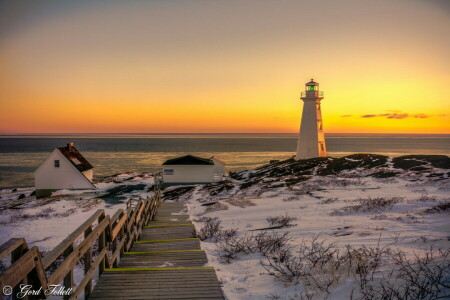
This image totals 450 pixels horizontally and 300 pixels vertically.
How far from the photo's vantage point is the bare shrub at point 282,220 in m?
9.94

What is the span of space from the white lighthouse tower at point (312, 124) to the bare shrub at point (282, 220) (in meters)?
33.3

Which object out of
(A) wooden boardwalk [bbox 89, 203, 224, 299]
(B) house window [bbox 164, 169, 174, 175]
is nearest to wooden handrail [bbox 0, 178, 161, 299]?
(A) wooden boardwalk [bbox 89, 203, 224, 299]

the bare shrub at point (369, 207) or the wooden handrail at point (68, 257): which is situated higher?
the wooden handrail at point (68, 257)

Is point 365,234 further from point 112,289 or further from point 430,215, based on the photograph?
point 112,289

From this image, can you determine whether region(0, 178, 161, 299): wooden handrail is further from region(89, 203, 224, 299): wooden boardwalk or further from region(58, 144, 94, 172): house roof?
region(58, 144, 94, 172): house roof

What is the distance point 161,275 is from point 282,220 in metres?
6.13

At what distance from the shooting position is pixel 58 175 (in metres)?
34.7

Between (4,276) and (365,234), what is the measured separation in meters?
7.69

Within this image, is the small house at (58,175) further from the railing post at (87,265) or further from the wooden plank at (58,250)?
the wooden plank at (58,250)

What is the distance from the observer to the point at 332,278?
15.8 feet

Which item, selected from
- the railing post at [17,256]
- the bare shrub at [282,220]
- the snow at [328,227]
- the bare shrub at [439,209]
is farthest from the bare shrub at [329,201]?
the railing post at [17,256]

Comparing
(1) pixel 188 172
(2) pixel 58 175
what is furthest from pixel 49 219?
(1) pixel 188 172

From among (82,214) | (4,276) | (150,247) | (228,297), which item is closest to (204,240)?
(150,247)

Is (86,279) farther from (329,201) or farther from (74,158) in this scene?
(74,158)
